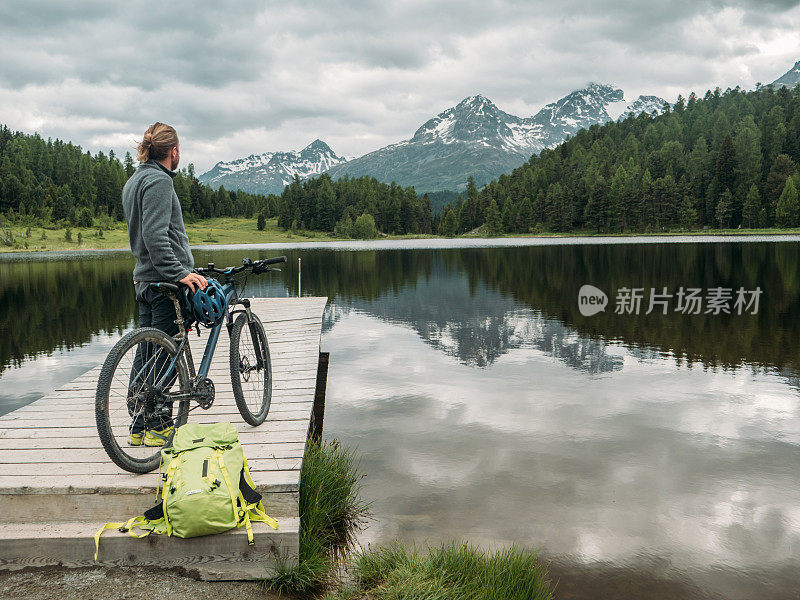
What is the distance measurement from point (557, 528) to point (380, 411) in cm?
513

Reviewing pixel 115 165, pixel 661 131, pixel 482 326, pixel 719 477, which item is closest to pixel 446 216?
pixel 661 131

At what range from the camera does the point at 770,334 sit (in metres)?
17.5

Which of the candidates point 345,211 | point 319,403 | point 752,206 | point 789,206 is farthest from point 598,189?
point 319,403

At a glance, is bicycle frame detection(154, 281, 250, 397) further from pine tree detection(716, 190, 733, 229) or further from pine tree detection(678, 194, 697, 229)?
pine tree detection(678, 194, 697, 229)

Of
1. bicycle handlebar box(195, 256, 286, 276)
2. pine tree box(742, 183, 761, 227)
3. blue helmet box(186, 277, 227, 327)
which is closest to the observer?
blue helmet box(186, 277, 227, 327)

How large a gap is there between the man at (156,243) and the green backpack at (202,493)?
0.61m

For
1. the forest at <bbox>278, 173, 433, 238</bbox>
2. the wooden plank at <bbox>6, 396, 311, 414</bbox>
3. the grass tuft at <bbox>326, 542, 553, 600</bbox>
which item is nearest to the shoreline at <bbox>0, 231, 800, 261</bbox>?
the forest at <bbox>278, 173, 433, 238</bbox>

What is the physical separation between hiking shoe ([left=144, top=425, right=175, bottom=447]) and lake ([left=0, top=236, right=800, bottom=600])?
243cm

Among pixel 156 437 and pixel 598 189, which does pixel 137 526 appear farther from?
pixel 598 189

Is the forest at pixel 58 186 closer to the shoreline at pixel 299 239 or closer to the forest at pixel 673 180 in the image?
the shoreline at pixel 299 239

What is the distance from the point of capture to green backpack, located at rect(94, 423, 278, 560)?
167 inches

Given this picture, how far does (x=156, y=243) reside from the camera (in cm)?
514

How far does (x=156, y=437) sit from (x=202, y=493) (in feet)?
3.99

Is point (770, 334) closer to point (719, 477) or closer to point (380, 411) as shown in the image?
point (719, 477)
